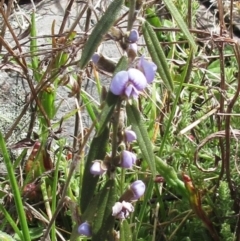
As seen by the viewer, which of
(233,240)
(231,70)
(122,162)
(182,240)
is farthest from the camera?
(231,70)

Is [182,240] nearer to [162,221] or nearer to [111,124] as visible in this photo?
[162,221]

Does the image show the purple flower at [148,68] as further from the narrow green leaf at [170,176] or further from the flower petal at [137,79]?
the narrow green leaf at [170,176]

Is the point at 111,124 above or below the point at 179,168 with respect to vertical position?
above

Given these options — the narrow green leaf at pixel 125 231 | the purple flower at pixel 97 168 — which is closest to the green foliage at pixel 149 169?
the narrow green leaf at pixel 125 231

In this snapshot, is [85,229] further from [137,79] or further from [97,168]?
[137,79]

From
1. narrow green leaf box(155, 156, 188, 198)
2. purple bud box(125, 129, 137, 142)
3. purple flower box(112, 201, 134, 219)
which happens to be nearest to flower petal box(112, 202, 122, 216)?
purple flower box(112, 201, 134, 219)

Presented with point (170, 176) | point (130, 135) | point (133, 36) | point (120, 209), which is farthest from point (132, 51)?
point (170, 176)

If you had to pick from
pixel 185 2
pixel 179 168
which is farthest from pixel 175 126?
pixel 185 2
